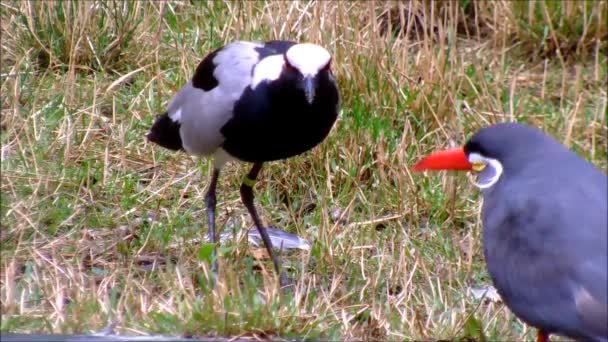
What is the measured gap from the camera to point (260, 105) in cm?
437

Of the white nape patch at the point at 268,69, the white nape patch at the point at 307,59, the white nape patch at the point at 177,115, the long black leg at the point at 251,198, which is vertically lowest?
the long black leg at the point at 251,198

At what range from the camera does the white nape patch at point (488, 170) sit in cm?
385

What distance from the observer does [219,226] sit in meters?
5.07

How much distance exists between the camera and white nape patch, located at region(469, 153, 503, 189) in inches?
152

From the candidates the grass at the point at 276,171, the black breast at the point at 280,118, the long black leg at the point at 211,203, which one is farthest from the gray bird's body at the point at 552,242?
the long black leg at the point at 211,203

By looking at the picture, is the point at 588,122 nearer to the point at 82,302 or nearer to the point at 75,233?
the point at 75,233

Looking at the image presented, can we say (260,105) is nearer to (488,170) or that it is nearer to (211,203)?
(211,203)

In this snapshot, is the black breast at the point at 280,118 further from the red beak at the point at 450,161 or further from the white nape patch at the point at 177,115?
the red beak at the point at 450,161

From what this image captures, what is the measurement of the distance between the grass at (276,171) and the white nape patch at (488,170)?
0.51 m

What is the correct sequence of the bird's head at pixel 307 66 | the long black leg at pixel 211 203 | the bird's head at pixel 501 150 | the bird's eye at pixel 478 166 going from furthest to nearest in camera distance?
the long black leg at pixel 211 203
the bird's head at pixel 307 66
the bird's eye at pixel 478 166
the bird's head at pixel 501 150

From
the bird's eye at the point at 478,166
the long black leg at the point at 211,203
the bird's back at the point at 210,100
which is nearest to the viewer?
the bird's eye at the point at 478,166

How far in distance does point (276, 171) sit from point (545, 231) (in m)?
2.10

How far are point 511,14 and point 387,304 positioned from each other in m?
3.20

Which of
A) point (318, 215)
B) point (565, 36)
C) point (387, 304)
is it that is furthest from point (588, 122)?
point (387, 304)
